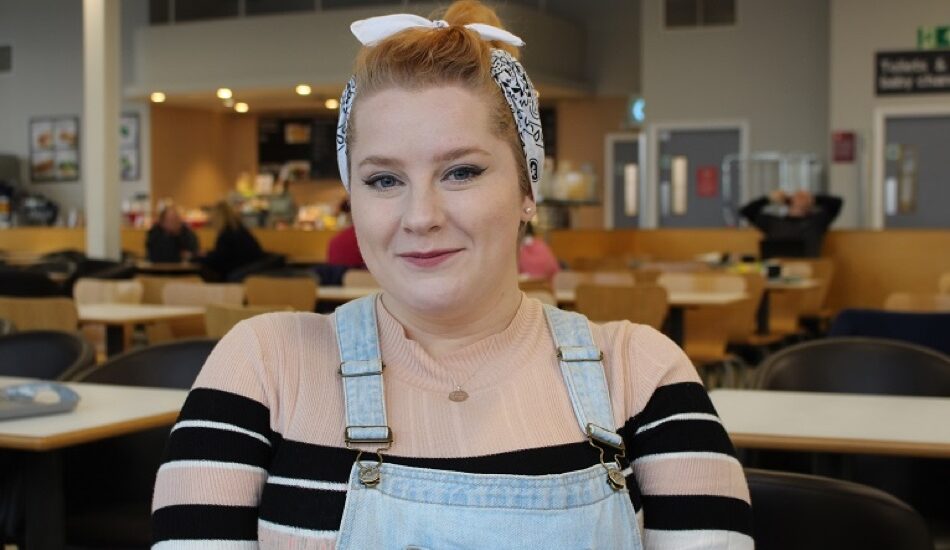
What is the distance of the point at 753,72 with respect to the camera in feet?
41.8

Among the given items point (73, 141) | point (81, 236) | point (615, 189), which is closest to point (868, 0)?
point (615, 189)

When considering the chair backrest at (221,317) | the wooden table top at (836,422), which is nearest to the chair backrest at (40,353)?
the chair backrest at (221,317)

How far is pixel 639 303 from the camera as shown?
19.0 feet

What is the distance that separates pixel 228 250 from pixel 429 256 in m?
9.46

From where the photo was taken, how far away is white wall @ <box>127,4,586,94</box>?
13.7 meters

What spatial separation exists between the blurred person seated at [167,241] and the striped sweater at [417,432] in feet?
34.7

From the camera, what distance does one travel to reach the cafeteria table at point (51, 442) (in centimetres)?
217

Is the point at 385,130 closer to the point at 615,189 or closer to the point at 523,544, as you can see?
the point at 523,544

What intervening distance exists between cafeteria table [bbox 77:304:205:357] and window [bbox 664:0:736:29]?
838 centimetres

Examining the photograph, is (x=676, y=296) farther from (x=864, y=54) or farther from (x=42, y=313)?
(x=864, y=54)

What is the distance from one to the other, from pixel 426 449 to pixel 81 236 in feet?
44.6

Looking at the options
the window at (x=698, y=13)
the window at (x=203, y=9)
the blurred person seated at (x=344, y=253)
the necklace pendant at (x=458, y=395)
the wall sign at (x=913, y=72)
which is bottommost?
the blurred person seated at (x=344, y=253)

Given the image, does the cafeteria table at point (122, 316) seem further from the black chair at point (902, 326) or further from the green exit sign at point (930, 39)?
the green exit sign at point (930, 39)

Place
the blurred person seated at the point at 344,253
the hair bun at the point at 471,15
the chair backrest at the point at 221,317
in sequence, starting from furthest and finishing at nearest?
the blurred person seated at the point at 344,253, the chair backrest at the point at 221,317, the hair bun at the point at 471,15
